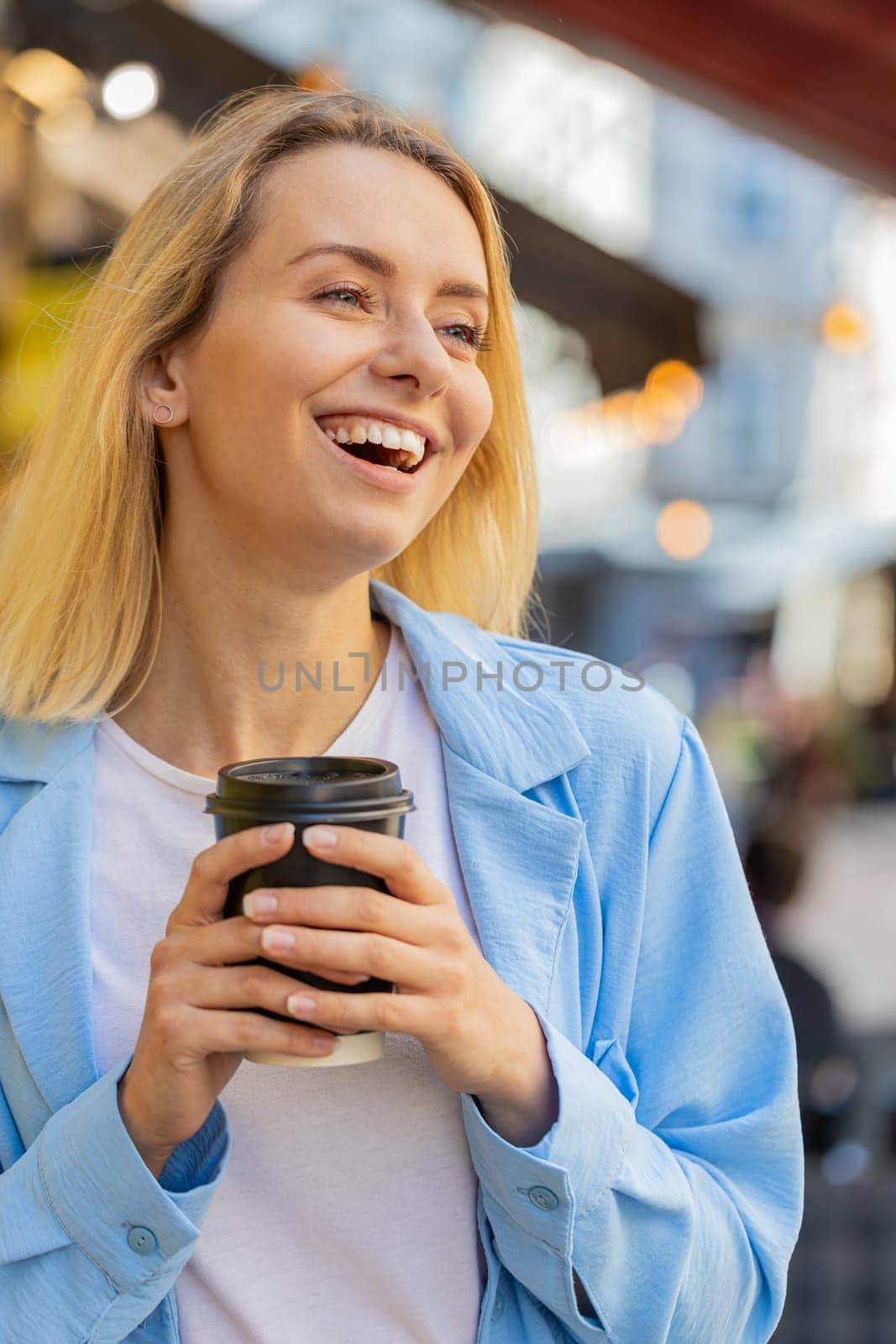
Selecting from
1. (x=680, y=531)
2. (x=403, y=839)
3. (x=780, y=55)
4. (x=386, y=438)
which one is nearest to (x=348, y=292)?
(x=386, y=438)

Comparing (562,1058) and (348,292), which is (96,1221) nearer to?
(562,1058)

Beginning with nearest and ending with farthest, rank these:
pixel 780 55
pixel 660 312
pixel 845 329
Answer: pixel 780 55
pixel 660 312
pixel 845 329

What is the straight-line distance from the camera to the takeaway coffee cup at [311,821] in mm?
912

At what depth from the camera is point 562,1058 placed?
3.48 ft

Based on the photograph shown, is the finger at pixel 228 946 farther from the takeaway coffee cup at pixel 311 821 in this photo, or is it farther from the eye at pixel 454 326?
the eye at pixel 454 326

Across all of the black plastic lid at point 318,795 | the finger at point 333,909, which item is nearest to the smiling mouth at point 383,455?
the black plastic lid at point 318,795

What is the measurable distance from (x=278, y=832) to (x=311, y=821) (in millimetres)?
24

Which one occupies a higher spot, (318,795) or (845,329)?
(845,329)

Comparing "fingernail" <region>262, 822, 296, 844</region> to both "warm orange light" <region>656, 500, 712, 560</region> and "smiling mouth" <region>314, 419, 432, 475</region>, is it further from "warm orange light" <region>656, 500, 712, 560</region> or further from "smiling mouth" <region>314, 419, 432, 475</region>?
"warm orange light" <region>656, 500, 712, 560</region>

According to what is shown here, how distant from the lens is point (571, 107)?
14.0m

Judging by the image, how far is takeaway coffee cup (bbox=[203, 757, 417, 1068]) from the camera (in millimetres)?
912

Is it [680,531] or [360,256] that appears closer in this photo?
[360,256]

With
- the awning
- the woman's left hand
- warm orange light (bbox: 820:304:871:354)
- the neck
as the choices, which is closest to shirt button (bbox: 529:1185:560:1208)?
the woman's left hand

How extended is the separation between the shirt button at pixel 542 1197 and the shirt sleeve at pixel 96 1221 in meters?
0.26
